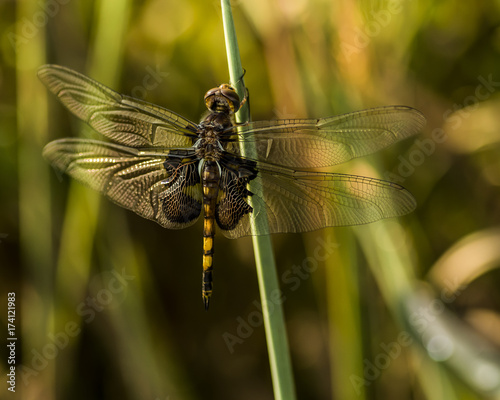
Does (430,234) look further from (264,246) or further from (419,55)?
(264,246)

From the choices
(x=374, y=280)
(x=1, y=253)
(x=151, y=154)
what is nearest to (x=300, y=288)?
(x=374, y=280)

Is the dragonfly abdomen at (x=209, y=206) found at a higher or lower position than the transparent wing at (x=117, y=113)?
lower
